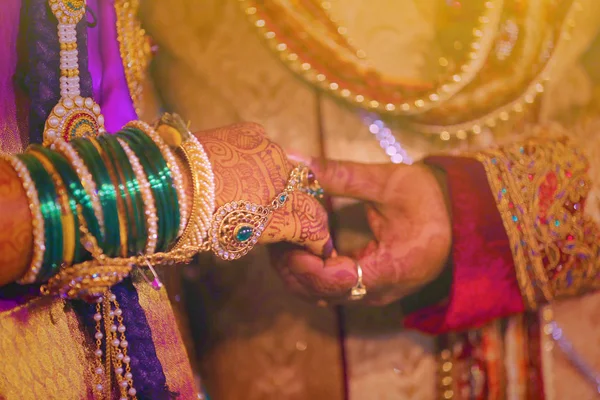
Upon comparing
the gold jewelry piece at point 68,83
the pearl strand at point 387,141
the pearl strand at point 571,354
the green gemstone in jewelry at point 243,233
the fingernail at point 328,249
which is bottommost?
the pearl strand at point 571,354

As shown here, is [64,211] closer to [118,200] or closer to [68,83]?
[118,200]

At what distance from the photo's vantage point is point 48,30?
1.82ft

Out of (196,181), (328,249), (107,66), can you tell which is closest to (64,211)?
(196,181)

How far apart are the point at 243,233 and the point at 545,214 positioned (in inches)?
18.5

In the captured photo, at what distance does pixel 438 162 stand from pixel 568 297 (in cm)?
34

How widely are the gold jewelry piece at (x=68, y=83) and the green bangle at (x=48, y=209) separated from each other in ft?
0.38

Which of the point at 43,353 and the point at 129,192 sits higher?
the point at 129,192

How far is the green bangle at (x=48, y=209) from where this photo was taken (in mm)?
438

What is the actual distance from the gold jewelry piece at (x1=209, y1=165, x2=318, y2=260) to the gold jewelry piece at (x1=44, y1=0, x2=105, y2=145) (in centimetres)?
19

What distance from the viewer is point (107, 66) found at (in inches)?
24.6

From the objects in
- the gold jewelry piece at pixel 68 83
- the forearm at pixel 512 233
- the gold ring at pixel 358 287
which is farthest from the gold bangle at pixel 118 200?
the forearm at pixel 512 233

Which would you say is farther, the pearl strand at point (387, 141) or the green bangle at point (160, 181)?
the pearl strand at point (387, 141)

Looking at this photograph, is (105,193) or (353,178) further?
(353,178)

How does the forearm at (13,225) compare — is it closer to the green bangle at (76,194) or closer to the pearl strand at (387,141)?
the green bangle at (76,194)
